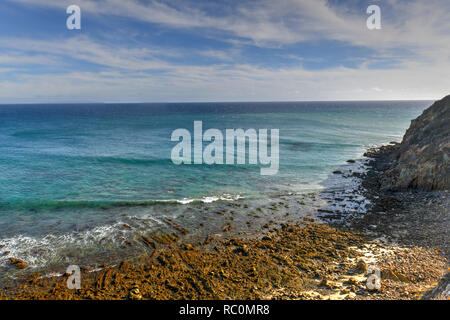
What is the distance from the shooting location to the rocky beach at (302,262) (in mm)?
12133

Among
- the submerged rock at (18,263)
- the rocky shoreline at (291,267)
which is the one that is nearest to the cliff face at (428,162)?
the rocky shoreline at (291,267)

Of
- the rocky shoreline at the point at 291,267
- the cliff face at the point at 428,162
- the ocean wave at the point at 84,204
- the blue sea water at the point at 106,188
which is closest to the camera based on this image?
the rocky shoreline at the point at 291,267

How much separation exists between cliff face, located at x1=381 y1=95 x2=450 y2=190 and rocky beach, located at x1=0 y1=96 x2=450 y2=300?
8.1 inches

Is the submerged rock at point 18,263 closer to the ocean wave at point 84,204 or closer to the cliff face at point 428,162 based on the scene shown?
the ocean wave at point 84,204

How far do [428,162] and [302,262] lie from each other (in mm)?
18888

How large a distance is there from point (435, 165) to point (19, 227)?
36.4 meters

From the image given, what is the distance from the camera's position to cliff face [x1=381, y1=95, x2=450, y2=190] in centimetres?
2322

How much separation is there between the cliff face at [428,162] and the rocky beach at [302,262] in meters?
0.21

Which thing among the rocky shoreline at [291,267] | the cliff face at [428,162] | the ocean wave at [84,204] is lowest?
the rocky shoreline at [291,267]

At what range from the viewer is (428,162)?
24141 mm

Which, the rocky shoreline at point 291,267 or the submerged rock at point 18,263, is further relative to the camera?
the submerged rock at point 18,263

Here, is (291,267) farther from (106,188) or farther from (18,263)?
(106,188)

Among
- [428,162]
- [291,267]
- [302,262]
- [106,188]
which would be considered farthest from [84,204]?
[428,162]

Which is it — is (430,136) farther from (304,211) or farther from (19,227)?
(19,227)
